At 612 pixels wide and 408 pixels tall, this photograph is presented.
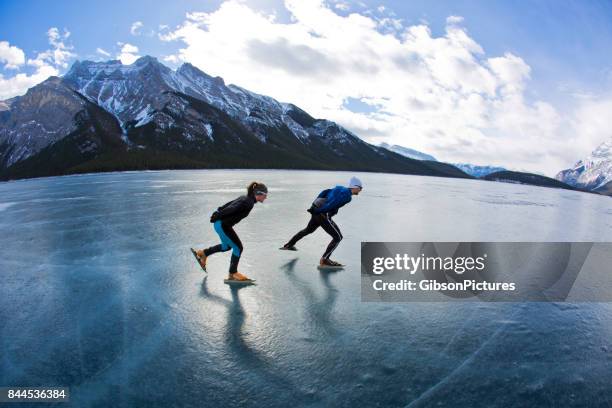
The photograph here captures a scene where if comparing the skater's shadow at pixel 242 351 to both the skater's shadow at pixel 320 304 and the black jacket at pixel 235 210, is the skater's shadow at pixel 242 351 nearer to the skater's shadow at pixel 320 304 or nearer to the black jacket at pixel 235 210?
the skater's shadow at pixel 320 304

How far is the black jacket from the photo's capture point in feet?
25.1

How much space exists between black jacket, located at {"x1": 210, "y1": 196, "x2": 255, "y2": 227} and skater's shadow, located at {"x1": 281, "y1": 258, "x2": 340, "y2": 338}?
1.89 metres

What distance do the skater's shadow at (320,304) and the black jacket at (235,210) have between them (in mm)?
1893

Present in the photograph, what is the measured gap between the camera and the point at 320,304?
21.9 ft

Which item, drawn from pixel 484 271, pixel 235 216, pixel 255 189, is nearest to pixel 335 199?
pixel 255 189

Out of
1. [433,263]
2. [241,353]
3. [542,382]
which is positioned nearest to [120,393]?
[241,353]

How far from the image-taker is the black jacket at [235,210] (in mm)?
7660

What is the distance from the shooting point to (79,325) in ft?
18.4

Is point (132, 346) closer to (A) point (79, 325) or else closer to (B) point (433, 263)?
(A) point (79, 325)

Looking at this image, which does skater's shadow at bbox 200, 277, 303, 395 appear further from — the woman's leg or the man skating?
the man skating

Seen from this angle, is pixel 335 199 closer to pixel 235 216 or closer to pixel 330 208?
pixel 330 208

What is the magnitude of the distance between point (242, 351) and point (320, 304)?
6.97ft

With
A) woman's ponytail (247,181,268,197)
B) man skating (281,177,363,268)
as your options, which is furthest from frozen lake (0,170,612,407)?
woman's ponytail (247,181,268,197)

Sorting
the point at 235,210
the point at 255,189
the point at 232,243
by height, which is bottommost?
the point at 232,243
